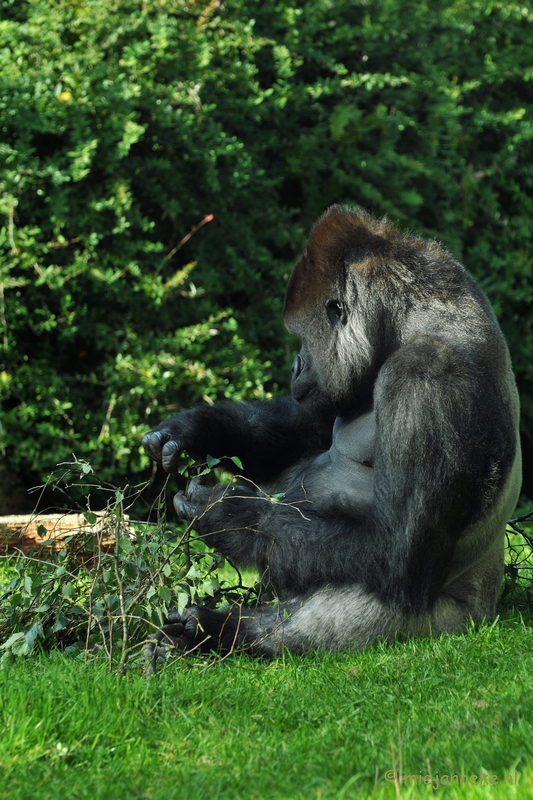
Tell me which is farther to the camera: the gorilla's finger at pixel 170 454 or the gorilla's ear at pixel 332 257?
the gorilla's finger at pixel 170 454

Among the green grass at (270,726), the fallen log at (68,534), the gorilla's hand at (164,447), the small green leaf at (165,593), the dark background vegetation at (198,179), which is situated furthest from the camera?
the dark background vegetation at (198,179)

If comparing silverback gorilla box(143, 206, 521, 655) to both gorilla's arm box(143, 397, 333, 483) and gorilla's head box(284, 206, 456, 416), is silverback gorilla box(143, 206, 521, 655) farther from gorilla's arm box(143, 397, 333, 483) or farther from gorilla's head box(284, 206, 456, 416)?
gorilla's arm box(143, 397, 333, 483)

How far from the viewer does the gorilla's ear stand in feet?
12.9

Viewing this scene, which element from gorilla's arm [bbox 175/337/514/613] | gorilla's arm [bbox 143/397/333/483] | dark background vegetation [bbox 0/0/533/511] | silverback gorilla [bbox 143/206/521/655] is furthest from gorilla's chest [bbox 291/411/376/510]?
dark background vegetation [bbox 0/0/533/511]

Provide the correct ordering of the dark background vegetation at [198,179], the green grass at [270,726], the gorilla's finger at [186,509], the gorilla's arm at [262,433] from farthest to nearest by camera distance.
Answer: the dark background vegetation at [198,179]
the gorilla's arm at [262,433]
the gorilla's finger at [186,509]
the green grass at [270,726]

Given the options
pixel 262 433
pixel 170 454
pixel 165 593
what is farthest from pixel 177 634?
pixel 262 433

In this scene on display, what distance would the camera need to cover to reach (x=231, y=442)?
4570 millimetres

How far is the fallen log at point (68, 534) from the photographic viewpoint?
148 inches

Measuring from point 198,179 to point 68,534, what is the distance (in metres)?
3.40

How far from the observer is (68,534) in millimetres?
4477

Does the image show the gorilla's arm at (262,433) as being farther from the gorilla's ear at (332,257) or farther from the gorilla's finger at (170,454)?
the gorilla's ear at (332,257)

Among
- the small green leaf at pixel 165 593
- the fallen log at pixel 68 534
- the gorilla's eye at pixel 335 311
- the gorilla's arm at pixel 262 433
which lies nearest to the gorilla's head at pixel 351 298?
the gorilla's eye at pixel 335 311

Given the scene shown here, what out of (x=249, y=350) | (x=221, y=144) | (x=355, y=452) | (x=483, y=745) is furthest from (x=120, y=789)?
(x=221, y=144)

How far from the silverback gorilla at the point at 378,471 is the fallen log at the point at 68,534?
1.17ft
